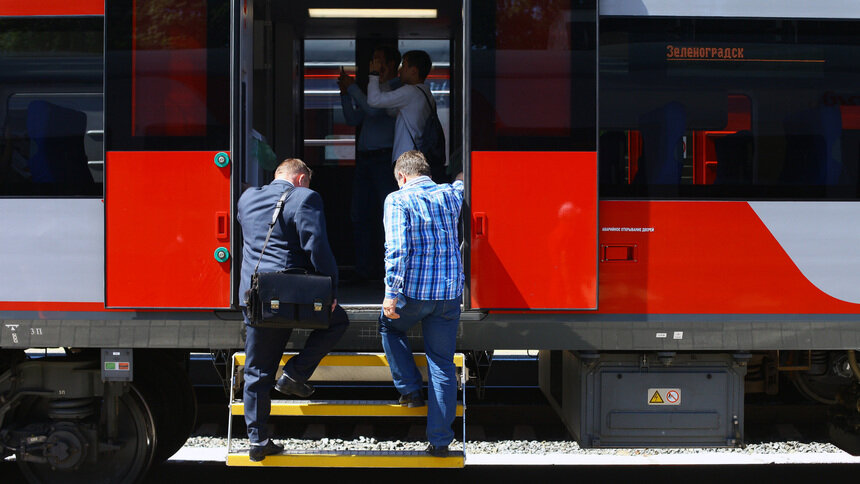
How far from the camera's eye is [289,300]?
4375 mm

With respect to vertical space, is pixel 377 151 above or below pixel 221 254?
above

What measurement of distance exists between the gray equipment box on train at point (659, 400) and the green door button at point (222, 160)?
2.22m

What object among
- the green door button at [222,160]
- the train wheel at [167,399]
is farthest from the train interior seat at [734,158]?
the train wheel at [167,399]

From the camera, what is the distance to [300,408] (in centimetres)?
470

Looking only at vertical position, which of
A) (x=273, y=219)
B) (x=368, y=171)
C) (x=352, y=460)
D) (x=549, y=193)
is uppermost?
A: (x=368, y=171)

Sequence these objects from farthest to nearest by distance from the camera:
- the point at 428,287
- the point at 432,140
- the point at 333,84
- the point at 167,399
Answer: the point at 333,84 < the point at 432,140 < the point at 167,399 < the point at 428,287

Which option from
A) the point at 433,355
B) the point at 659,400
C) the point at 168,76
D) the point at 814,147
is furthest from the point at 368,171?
the point at 814,147

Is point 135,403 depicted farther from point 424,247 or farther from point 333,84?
point 333,84

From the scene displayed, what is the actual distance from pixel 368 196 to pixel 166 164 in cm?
196

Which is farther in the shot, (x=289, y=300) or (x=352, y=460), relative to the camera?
(x=352, y=460)

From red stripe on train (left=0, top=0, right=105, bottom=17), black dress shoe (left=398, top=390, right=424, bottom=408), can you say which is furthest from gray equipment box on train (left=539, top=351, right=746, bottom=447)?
red stripe on train (left=0, top=0, right=105, bottom=17)

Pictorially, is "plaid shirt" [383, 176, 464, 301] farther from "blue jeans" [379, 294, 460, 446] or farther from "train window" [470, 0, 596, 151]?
"train window" [470, 0, 596, 151]

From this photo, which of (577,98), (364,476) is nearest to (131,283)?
(364,476)

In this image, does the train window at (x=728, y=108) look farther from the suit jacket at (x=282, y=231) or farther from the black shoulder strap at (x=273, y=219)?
the black shoulder strap at (x=273, y=219)
